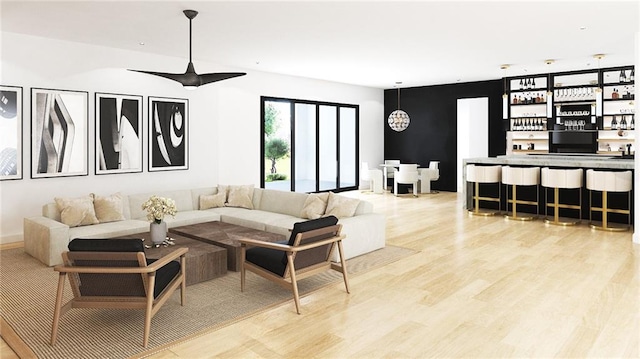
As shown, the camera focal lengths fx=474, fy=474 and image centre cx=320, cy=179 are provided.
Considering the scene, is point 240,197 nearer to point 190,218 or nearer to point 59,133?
point 190,218

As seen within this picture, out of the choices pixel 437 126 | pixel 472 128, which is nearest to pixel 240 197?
pixel 437 126

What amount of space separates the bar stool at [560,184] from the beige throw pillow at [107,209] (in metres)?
6.57

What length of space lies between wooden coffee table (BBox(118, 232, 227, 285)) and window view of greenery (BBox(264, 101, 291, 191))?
17.9ft

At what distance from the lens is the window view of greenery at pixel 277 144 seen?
34.3ft

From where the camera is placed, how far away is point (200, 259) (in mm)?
4707

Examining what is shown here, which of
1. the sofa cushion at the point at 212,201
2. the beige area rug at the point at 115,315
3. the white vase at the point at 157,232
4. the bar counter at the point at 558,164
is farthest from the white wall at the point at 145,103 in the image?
the bar counter at the point at 558,164

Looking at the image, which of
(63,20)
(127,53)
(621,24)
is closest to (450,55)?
(621,24)

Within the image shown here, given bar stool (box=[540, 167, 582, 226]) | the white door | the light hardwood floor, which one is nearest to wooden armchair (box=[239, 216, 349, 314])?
the light hardwood floor

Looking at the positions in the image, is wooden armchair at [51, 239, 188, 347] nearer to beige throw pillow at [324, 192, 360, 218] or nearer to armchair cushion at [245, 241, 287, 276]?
armchair cushion at [245, 241, 287, 276]

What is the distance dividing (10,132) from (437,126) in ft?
32.2

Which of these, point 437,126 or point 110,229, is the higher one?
point 437,126

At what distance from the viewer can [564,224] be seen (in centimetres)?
762

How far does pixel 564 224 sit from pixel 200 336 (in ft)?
20.9

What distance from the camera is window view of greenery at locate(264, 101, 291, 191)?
10.4 meters
